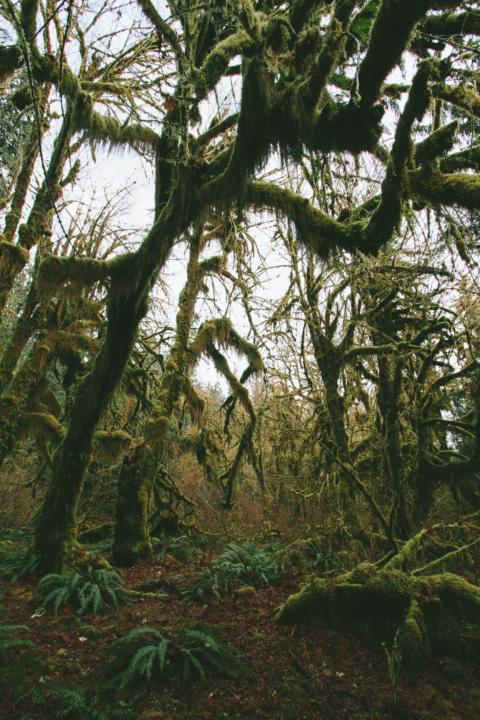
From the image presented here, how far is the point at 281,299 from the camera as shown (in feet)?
23.8

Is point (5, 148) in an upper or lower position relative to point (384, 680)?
upper

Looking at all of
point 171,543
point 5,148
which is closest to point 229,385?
point 171,543

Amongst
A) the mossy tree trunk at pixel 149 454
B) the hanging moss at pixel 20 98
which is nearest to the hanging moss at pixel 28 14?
the hanging moss at pixel 20 98

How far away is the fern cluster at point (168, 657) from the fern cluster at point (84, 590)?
1.25 m

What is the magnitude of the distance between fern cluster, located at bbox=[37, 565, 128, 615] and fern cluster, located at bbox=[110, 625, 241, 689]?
1.25 metres

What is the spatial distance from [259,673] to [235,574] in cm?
250

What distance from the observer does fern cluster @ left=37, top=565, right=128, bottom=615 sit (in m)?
4.98

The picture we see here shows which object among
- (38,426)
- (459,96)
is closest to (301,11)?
(459,96)

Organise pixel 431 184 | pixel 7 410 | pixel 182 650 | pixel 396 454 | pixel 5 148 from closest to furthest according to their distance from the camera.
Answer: pixel 431 184 → pixel 182 650 → pixel 396 454 → pixel 7 410 → pixel 5 148

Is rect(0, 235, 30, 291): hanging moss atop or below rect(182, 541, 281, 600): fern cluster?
atop

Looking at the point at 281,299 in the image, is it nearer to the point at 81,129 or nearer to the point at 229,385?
the point at 229,385

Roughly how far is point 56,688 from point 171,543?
520cm

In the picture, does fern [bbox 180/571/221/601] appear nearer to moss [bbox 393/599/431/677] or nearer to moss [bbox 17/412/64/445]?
moss [bbox 393/599/431/677]

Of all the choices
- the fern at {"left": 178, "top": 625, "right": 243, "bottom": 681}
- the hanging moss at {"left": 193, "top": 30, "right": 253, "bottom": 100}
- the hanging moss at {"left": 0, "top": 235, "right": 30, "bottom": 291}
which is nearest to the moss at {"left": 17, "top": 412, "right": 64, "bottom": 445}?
the hanging moss at {"left": 0, "top": 235, "right": 30, "bottom": 291}
